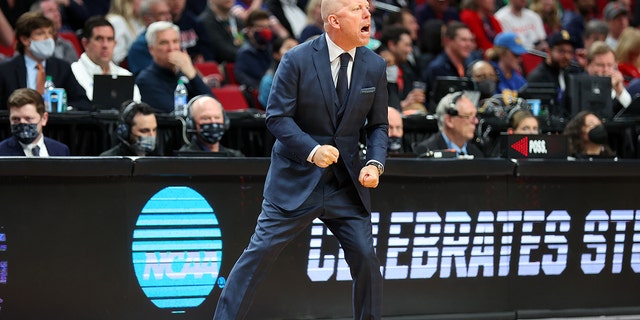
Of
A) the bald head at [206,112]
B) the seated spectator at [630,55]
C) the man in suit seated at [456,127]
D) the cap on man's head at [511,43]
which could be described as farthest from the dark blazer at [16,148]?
the seated spectator at [630,55]

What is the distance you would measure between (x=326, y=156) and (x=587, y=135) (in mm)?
4316

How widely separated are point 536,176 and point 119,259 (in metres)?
2.80

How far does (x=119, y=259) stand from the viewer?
20.8 feet

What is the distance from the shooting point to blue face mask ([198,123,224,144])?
789 cm

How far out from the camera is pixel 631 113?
997cm

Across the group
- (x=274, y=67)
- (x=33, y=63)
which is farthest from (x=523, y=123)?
(x=33, y=63)

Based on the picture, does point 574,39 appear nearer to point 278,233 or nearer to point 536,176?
point 536,176

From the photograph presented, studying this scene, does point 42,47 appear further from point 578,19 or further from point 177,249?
point 578,19

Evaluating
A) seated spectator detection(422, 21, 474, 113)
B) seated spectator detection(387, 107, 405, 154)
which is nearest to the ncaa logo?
seated spectator detection(387, 107, 405, 154)

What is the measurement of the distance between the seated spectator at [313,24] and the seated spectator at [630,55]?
3.47m

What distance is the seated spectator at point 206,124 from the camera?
311 inches

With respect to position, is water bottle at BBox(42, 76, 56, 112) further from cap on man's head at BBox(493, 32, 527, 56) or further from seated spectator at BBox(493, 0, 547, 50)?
seated spectator at BBox(493, 0, 547, 50)

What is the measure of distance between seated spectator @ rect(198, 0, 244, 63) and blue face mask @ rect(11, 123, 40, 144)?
5.46 metres

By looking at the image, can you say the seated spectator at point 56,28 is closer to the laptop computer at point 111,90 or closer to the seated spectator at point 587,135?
the laptop computer at point 111,90
